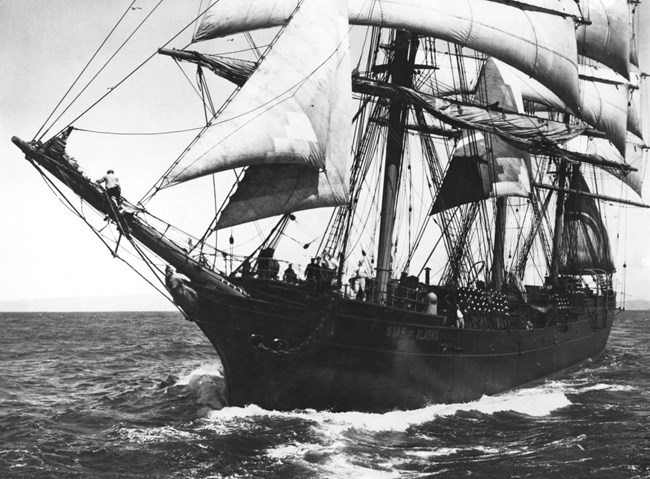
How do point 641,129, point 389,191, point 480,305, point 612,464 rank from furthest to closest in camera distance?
point 641,129 < point 480,305 < point 389,191 < point 612,464

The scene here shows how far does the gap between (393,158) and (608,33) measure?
2370 cm

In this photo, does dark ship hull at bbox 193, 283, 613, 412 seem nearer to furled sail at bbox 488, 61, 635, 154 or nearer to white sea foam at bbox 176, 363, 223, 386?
white sea foam at bbox 176, 363, 223, 386

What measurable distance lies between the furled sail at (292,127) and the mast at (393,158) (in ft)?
10.6

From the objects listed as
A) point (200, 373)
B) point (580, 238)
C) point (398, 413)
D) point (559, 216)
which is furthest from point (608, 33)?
point (398, 413)

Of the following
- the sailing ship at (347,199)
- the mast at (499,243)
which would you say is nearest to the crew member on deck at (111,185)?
the sailing ship at (347,199)

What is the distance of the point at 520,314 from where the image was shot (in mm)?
24312

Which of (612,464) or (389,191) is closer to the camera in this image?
(612,464)

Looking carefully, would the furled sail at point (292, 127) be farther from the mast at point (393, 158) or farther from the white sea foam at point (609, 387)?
the white sea foam at point (609, 387)

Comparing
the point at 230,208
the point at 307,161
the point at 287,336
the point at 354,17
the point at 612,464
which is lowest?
the point at 612,464

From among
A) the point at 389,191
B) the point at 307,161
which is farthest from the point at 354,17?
the point at 307,161

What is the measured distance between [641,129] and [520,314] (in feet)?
92.2

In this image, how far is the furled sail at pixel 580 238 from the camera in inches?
1476

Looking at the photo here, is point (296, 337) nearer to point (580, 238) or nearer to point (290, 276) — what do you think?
point (290, 276)

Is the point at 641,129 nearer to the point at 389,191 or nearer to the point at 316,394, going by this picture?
the point at 389,191
